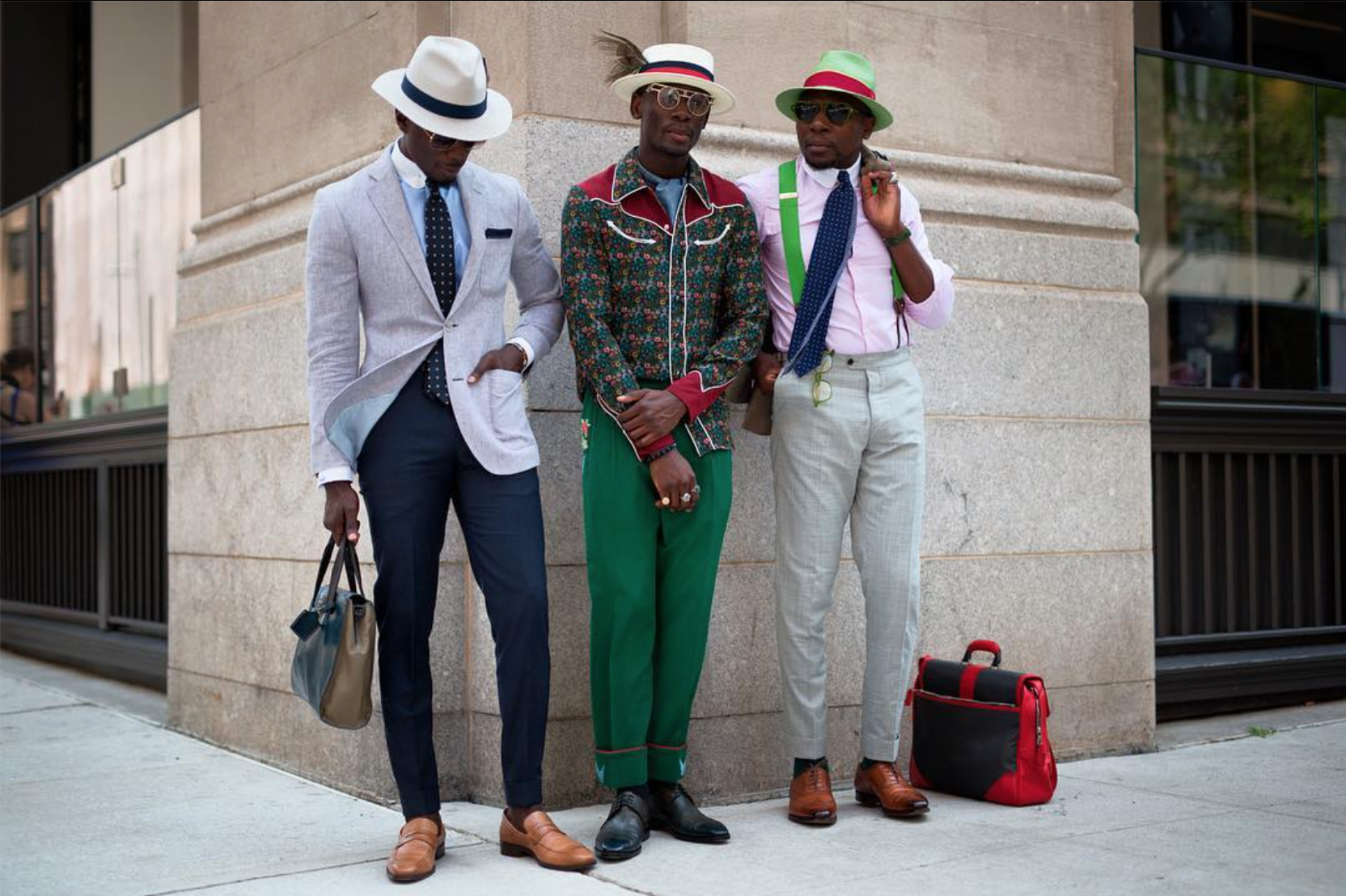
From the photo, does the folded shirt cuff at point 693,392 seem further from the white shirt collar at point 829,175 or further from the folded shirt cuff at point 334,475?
the folded shirt cuff at point 334,475

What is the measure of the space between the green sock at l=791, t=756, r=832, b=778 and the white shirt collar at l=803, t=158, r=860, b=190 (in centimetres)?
184

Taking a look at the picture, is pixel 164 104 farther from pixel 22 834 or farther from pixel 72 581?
pixel 22 834

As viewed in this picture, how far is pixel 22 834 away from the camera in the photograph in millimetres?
4930

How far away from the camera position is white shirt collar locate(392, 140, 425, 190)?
4418 mm

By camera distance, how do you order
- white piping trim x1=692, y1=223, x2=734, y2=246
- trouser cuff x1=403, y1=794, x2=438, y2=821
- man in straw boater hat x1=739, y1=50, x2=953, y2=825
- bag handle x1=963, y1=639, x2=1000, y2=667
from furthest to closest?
bag handle x1=963, y1=639, x2=1000, y2=667 < man in straw boater hat x1=739, y1=50, x2=953, y2=825 < white piping trim x1=692, y1=223, x2=734, y2=246 < trouser cuff x1=403, y1=794, x2=438, y2=821

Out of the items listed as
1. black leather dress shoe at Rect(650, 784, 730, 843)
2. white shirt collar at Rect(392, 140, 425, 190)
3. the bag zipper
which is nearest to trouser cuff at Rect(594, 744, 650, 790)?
black leather dress shoe at Rect(650, 784, 730, 843)

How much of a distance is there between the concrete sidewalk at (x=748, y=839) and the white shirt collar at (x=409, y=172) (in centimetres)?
194

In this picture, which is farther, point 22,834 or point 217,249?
point 217,249

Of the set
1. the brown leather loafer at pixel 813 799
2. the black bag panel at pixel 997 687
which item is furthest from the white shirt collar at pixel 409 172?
the black bag panel at pixel 997 687

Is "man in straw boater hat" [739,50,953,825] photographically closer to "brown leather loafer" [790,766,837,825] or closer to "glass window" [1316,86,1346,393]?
"brown leather loafer" [790,766,837,825]

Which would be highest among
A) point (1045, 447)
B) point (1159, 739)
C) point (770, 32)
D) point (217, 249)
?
point (770, 32)

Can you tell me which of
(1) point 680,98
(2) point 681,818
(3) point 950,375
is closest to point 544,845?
(2) point 681,818

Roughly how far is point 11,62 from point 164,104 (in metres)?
1.75

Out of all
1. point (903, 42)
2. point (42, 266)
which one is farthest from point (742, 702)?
point (42, 266)
